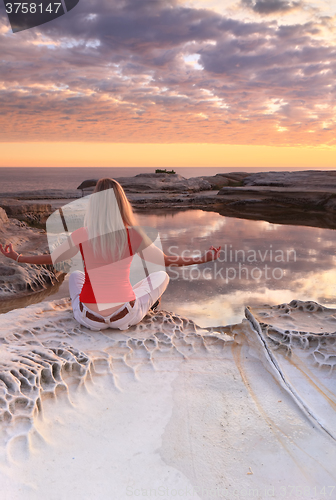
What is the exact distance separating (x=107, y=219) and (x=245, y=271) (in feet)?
8.97

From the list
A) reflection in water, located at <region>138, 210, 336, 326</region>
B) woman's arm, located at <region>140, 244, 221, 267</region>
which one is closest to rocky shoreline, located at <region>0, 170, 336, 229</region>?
reflection in water, located at <region>138, 210, 336, 326</region>

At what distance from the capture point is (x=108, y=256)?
2.50 m

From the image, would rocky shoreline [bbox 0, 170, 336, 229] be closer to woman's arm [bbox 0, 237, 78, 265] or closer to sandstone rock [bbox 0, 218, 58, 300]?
sandstone rock [bbox 0, 218, 58, 300]

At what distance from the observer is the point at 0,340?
2.53 metres

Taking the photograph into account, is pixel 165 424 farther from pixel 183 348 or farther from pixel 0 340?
pixel 0 340

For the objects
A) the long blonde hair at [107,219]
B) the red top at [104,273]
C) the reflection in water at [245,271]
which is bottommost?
the reflection in water at [245,271]

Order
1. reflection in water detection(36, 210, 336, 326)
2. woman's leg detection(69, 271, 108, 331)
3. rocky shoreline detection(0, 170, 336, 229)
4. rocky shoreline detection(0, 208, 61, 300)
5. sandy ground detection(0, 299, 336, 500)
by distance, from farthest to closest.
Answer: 1. rocky shoreline detection(0, 170, 336, 229)
2. rocky shoreline detection(0, 208, 61, 300)
3. reflection in water detection(36, 210, 336, 326)
4. woman's leg detection(69, 271, 108, 331)
5. sandy ground detection(0, 299, 336, 500)

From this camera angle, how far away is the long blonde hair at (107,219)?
7.99 feet

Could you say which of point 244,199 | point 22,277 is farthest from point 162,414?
point 244,199

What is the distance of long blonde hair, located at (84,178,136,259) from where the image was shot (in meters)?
2.44

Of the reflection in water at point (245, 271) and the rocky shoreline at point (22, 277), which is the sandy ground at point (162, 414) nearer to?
the reflection in water at point (245, 271)

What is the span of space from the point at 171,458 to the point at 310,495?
1.91 ft

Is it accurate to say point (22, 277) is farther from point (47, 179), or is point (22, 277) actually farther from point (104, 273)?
point (47, 179)

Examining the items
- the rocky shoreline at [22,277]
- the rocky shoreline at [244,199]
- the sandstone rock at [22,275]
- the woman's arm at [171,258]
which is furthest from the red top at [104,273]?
the rocky shoreline at [244,199]
